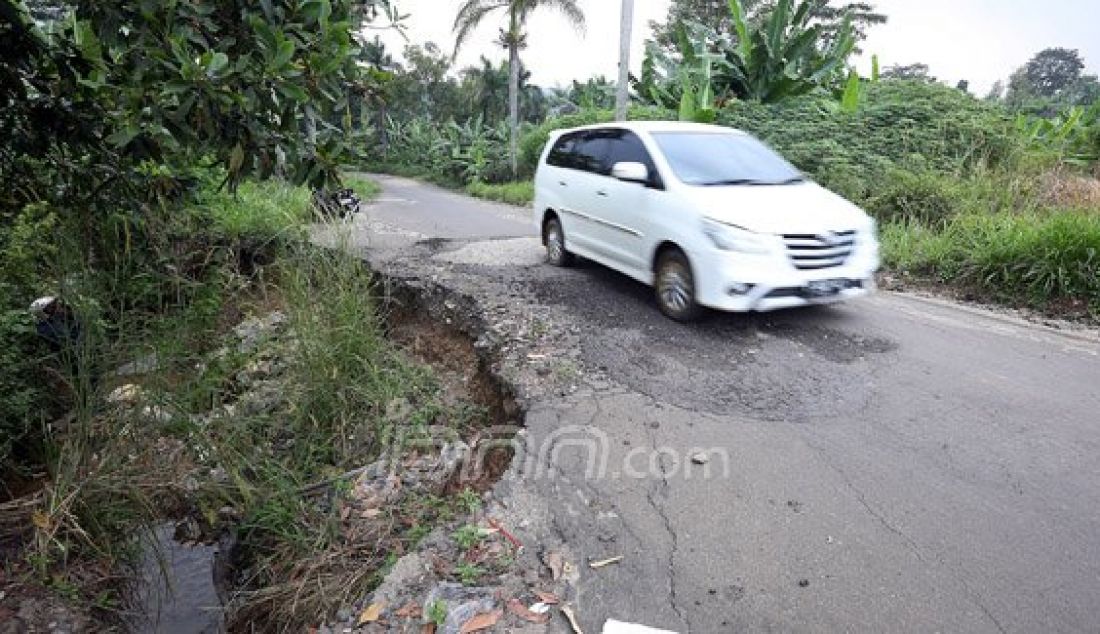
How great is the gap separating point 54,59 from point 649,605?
402cm

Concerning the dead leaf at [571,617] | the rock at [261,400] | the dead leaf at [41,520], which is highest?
the dead leaf at [571,617]

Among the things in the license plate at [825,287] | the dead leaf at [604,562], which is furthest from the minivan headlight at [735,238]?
the dead leaf at [604,562]

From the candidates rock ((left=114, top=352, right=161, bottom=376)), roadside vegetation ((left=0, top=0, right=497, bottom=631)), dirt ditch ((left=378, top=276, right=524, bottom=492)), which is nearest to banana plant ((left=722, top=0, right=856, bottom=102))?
dirt ditch ((left=378, top=276, right=524, bottom=492))

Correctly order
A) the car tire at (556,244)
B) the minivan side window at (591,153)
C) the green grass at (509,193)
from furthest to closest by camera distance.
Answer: the green grass at (509,193) → the car tire at (556,244) → the minivan side window at (591,153)

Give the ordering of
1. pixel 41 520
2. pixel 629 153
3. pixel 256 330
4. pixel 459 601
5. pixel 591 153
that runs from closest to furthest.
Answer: pixel 459 601 < pixel 41 520 < pixel 629 153 < pixel 256 330 < pixel 591 153

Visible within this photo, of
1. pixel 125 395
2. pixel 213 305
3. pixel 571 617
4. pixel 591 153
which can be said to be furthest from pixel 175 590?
pixel 591 153

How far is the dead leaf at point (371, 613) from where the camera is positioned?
2.90 meters

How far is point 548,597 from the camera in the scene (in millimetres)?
2914

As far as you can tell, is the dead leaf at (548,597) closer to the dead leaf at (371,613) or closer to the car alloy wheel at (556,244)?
the dead leaf at (371,613)

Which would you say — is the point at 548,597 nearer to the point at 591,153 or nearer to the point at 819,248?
the point at 819,248

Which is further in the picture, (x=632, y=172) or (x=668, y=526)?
(x=632, y=172)

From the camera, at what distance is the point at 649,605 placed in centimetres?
287

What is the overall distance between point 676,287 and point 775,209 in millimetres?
1057

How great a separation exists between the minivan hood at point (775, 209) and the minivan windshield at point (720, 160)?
17 centimetres
